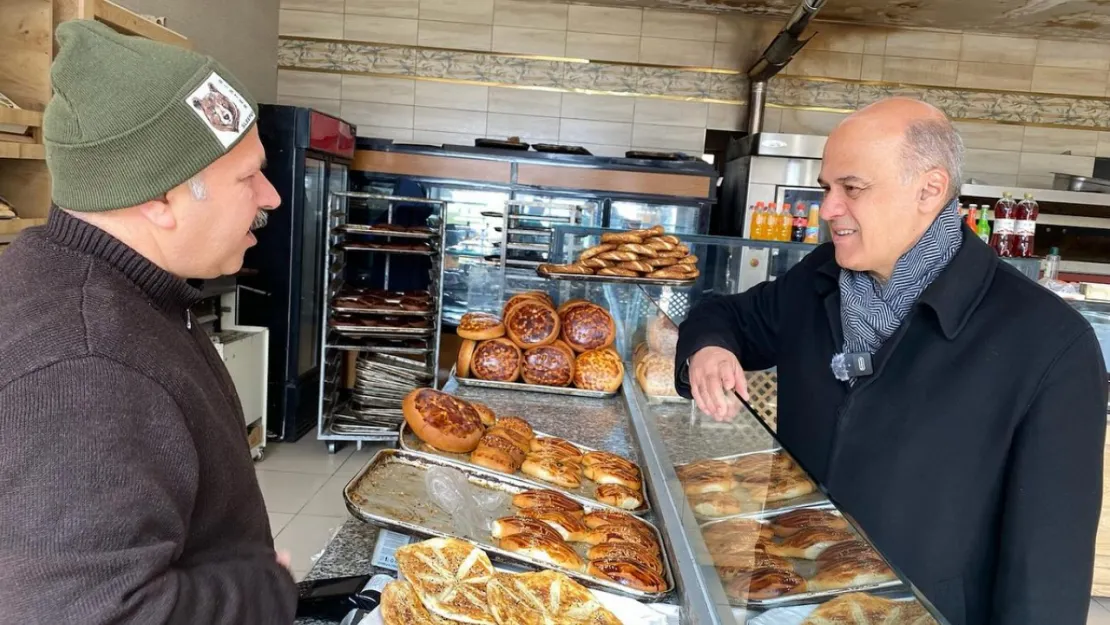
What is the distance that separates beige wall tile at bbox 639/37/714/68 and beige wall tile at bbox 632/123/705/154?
585 mm

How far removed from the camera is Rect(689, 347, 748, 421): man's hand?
1.38 meters

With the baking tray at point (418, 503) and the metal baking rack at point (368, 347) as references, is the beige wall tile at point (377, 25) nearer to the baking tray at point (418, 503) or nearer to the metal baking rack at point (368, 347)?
the metal baking rack at point (368, 347)

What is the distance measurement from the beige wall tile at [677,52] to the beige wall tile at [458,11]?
1.44 metres

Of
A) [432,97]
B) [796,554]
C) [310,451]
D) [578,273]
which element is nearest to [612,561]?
[796,554]

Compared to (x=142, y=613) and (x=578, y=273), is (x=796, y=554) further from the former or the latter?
(x=578, y=273)

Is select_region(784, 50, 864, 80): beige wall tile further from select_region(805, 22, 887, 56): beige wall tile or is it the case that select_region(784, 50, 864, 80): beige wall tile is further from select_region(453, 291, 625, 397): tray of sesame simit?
select_region(453, 291, 625, 397): tray of sesame simit

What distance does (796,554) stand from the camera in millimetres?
962

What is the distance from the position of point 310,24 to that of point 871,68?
5173 mm

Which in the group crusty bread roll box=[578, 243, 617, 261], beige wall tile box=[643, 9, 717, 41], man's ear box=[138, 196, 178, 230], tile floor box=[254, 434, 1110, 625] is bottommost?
tile floor box=[254, 434, 1110, 625]

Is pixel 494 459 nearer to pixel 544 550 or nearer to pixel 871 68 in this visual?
pixel 544 550

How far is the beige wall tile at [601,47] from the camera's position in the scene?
6.88 m

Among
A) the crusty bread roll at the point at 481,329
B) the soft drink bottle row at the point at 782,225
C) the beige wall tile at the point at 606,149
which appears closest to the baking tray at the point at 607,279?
the crusty bread roll at the point at 481,329

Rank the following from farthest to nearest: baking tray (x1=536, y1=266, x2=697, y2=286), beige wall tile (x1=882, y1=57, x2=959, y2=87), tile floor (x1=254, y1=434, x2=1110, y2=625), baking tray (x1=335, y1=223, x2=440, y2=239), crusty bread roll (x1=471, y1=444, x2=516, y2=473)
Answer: beige wall tile (x1=882, y1=57, x2=959, y2=87), baking tray (x1=335, y1=223, x2=440, y2=239), tile floor (x1=254, y1=434, x2=1110, y2=625), baking tray (x1=536, y1=266, x2=697, y2=286), crusty bread roll (x1=471, y1=444, x2=516, y2=473)

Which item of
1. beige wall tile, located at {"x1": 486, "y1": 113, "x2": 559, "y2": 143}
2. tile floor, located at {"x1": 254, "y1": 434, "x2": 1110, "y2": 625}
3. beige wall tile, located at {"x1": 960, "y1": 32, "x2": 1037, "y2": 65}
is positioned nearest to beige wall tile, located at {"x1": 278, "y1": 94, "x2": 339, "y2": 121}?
beige wall tile, located at {"x1": 486, "y1": 113, "x2": 559, "y2": 143}
